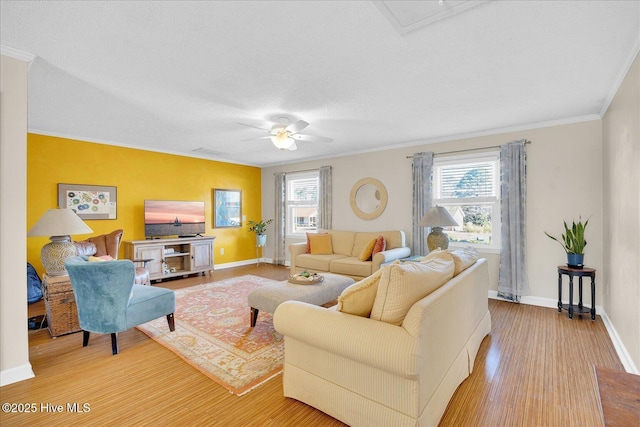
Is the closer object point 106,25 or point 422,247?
point 106,25

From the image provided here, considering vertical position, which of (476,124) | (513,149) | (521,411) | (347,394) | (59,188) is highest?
(476,124)

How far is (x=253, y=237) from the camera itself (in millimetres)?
7602

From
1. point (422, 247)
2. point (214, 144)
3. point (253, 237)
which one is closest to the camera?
point (422, 247)

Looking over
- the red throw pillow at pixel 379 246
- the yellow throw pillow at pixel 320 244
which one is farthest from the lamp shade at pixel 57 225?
the red throw pillow at pixel 379 246

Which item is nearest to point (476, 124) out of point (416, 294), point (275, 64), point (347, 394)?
point (275, 64)

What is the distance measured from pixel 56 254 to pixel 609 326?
591 cm

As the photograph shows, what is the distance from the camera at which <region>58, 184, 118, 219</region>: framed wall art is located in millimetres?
4691

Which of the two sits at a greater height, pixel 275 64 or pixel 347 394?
pixel 275 64

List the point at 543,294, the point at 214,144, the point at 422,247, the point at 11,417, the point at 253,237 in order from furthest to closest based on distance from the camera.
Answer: the point at 253,237
the point at 214,144
the point at 422,247
the point at 543,294
the point at 11,417

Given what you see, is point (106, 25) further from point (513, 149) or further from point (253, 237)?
point (253, 237)

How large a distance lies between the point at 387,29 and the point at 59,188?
531cm

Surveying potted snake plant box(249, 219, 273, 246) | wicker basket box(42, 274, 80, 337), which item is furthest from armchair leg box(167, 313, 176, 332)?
potted snake plant box(249, 219, 273, 246)

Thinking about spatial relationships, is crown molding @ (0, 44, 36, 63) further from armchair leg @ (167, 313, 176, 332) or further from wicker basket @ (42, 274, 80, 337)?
armchair leg @ (167, 313, 176, 332)

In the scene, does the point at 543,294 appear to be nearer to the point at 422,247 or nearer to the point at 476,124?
the point at 422,247
